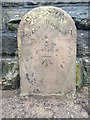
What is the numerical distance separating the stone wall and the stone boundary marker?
162 millimetres

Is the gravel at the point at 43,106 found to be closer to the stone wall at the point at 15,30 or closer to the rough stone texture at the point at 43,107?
the rough stone texture at the point at 43,107

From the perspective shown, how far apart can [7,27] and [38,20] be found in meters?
0.36

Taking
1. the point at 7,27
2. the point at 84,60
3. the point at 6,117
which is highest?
the point at 7,27

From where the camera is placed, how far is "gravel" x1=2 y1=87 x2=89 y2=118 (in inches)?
78.7

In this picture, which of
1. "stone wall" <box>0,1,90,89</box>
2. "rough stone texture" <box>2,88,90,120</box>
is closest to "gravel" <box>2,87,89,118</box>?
"rough stone texture" <box>2,88,90,120</box>

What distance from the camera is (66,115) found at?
6.54 ft

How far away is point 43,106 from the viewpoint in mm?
2092

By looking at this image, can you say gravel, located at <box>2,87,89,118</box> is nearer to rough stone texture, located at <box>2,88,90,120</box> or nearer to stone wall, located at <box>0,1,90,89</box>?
rough stone texture, located at <box>2,88,90,120</box>

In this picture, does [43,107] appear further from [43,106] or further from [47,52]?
[47,52]

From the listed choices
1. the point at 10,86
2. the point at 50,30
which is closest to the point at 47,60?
the point at 50,30

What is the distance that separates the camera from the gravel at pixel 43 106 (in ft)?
6.56

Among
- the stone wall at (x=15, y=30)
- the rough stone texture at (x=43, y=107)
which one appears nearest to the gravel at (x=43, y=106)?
the rough stone texture at (x=43, y=107)

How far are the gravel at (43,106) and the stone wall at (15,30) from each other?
0.16 meters

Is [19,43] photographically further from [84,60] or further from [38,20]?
[84,60]
